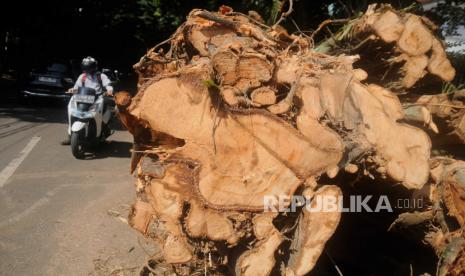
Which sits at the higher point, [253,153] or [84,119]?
[253,153]

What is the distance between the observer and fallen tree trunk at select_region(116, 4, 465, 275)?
97.3 inches

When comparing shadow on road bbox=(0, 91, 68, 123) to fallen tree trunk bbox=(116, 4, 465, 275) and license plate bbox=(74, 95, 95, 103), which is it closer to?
license plate bbox=(74, 95, 95, 103)

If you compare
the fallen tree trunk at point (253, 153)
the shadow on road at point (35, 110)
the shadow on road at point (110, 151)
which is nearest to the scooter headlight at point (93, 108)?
the shadow on road at point (110, 151)

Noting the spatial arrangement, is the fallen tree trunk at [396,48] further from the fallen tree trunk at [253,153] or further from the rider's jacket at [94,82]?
the rider's jacket at [94,82]

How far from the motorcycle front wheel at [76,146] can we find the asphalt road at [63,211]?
6.2 inches

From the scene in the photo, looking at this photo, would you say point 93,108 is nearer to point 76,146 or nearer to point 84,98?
point 84,98

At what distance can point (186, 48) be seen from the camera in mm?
3209

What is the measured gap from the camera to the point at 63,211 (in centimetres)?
444

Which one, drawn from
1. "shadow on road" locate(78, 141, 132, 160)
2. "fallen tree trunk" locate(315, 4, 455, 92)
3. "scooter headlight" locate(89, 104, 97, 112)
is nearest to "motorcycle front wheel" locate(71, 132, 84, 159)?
"shadow on road" locate(78, 141, 132, 160)

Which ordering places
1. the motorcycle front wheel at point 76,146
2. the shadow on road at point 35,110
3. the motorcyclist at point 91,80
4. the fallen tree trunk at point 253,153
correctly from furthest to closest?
the shadow on road at point 35,110 → the motorcyclist at point 91,80 → the motorcycle front wheel at point 76,146 → the fallen tree trunk at point 253,153

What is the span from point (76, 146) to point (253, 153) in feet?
15.5

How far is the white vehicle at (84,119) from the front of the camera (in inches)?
256

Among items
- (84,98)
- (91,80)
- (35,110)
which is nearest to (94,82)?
(91,80)

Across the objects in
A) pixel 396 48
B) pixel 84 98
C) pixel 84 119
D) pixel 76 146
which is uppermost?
pixel 396 48
